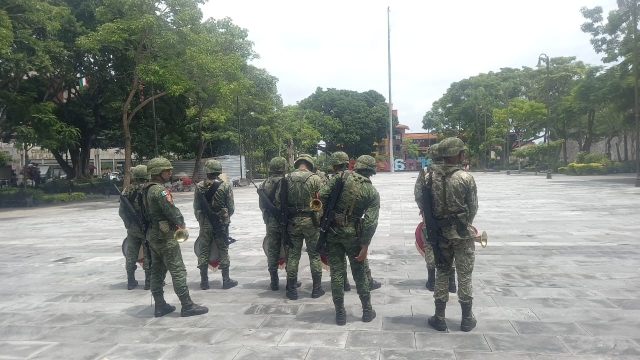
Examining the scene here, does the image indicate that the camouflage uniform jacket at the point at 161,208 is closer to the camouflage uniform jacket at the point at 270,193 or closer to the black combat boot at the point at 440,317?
the camouflage uniform jacket at the point at 270,193

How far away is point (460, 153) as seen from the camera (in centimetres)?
482

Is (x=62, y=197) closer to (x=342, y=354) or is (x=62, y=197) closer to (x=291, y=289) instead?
(x=291, y=289)

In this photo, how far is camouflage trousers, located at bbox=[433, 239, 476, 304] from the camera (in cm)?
469

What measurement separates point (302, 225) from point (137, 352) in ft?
7.73

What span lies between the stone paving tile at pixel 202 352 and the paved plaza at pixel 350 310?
0.02 metres

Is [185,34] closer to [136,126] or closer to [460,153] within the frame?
[136,126]

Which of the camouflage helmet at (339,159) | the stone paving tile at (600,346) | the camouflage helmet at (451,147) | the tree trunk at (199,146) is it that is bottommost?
the stone paving tile at (600,346)

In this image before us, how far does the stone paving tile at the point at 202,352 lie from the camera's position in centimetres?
428

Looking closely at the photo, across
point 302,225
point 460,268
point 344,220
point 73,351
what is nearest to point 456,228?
point 460,268

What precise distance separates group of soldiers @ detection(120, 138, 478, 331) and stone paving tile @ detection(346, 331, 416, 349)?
329 mm

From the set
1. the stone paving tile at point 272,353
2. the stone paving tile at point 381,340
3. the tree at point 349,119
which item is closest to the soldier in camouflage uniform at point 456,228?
the stone paving tile at point 381,340

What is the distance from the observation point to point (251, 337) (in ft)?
15.5

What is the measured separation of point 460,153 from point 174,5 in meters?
20.5

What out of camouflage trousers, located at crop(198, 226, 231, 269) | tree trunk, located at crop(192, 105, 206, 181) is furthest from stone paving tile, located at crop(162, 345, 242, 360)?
tree trunk, located at crop(192, 105, 206, 181)
